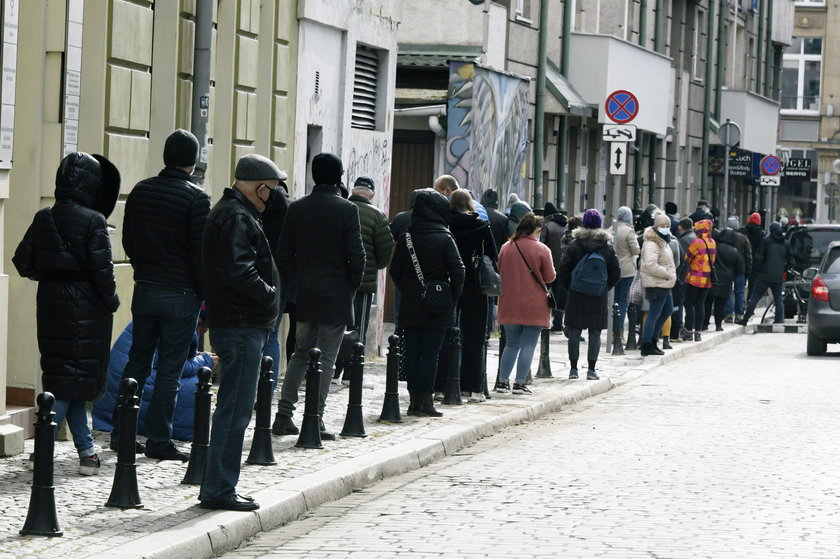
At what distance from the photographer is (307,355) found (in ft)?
40.3

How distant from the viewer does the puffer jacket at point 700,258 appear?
976 inches

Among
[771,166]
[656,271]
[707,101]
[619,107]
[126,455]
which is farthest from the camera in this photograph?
[707,101]

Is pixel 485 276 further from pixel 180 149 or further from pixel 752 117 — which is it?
pixel 752 117

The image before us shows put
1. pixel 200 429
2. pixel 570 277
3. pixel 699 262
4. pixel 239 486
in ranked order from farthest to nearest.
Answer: pixel 699 262 < pixel 570 277 < pixel 239 486 < pixel 200 429

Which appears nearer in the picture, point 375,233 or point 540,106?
point 375,233

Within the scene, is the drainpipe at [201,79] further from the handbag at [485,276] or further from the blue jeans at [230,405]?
the blue jeans at [230,405]

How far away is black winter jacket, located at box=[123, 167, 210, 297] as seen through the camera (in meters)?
10.4

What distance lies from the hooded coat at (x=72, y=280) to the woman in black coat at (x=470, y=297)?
517 centimetres

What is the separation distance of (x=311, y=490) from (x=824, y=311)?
50.8 feet

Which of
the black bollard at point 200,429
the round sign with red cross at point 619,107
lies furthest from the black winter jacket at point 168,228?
the round sign with red cross at point 619,107

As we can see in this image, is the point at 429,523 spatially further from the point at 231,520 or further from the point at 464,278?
the point at 464,278

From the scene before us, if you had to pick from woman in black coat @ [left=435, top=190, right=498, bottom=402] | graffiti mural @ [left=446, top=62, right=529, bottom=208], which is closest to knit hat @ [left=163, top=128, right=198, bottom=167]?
woman in black coat @ [left=435, top=190, right=498, bottom=402]

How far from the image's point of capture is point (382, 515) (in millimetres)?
9703

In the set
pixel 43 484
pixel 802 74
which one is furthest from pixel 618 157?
pixel 802 74
